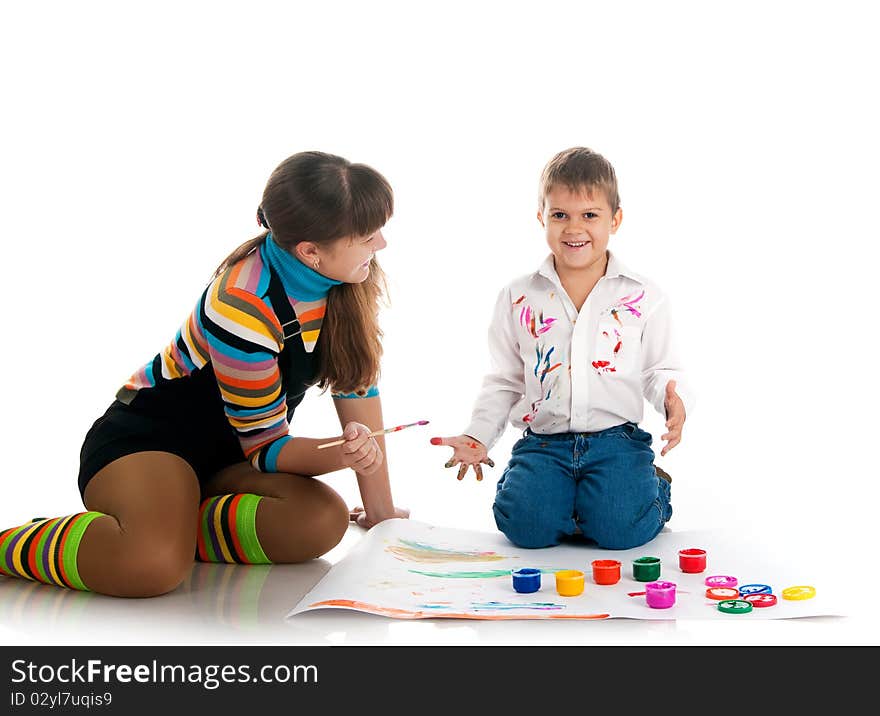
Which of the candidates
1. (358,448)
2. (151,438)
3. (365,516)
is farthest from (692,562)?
(151,438)

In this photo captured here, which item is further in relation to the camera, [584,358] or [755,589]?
[584,358]

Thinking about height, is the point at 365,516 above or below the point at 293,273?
below

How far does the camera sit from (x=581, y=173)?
6.04ft

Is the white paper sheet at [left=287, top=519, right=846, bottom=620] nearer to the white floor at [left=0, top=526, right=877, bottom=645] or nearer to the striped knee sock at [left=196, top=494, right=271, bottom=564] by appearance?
the white floor at [left=0, top=526, right=877, bottom=645]

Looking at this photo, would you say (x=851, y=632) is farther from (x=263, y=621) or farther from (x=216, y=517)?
(x=216, y=517)

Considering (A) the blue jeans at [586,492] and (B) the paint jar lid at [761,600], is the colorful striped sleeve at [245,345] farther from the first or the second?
(B) the paint jar lid at [761,600]

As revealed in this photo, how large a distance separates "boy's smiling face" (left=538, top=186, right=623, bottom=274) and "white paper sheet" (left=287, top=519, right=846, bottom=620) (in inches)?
18.4

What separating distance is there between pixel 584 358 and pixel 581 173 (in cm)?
30

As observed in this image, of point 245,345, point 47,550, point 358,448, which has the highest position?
point 245,345

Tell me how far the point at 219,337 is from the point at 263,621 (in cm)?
44

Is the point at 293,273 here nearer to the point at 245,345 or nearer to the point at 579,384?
the point at 245,345

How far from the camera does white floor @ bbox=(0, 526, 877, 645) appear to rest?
4.48 feet

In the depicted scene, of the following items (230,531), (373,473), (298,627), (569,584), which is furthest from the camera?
(373,473)

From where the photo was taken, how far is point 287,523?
5.71 feet
